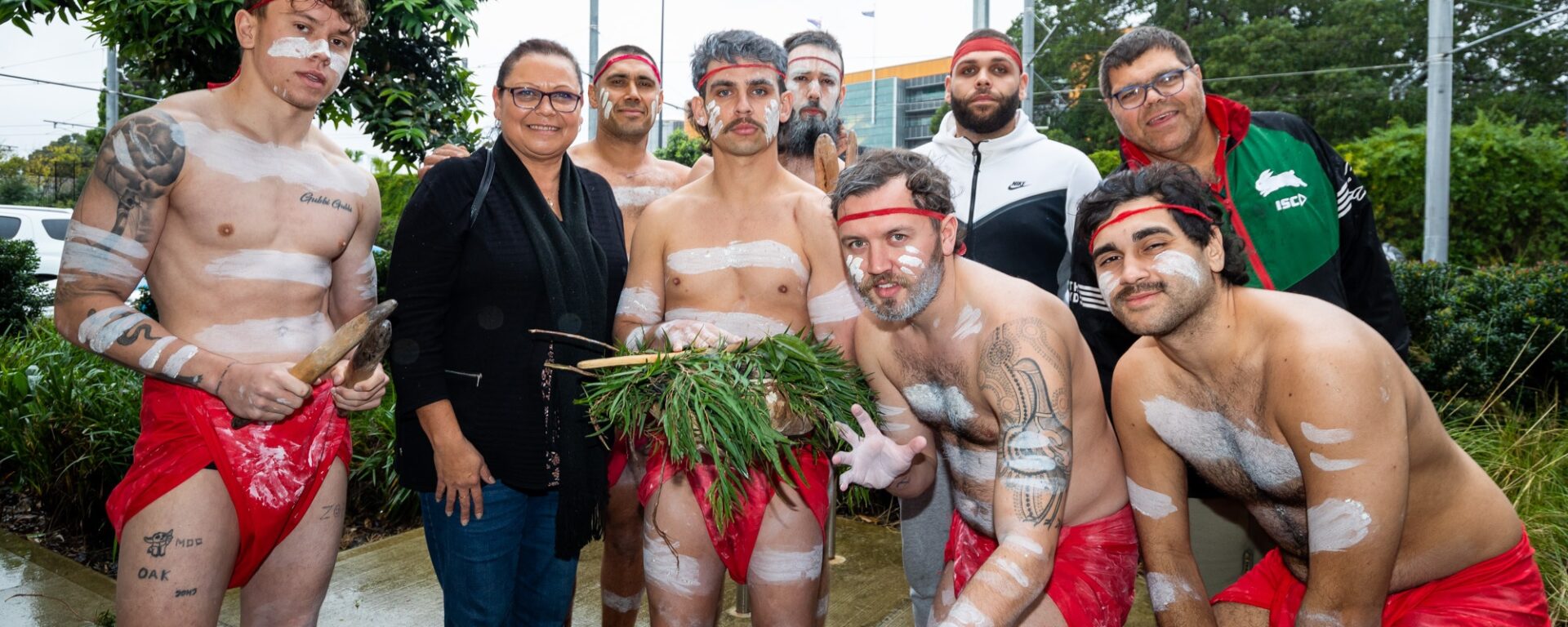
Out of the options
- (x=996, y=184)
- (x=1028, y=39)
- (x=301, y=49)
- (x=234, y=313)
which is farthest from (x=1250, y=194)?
(x=1028, y=39)

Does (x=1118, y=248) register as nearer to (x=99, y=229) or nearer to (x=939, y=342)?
(x=939, y=342)

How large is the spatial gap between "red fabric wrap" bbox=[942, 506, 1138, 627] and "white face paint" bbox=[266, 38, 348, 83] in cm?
239

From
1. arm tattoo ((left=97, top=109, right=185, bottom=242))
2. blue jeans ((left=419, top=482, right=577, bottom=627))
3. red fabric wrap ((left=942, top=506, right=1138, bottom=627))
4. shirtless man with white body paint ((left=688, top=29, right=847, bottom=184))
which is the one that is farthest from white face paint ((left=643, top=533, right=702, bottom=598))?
shirtless man with white body paint ((left=688, top=29, right=847, bottom=184))

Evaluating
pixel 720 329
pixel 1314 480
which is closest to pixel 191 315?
pixel 720 329

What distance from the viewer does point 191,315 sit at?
108 inches

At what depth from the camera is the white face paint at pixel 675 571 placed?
2.96 metres

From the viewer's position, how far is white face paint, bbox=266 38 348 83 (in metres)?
2.88

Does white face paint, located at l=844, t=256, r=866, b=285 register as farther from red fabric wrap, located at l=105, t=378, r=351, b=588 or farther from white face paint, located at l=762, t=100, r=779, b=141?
red fabric wrap, located at l=105, t=378, r=351, b=588

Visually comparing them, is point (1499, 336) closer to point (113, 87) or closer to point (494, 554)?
point (494, 554)

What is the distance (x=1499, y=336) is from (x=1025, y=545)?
5.31 m

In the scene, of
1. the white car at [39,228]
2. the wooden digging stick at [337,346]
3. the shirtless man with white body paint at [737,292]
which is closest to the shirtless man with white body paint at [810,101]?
the shirtless man with white body paint at [737,292]

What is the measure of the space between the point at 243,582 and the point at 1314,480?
2.88 m

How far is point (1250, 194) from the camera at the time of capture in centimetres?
329

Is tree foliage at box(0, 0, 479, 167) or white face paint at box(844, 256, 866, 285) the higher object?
tree foliage at box(0, 0, 479, 167)
